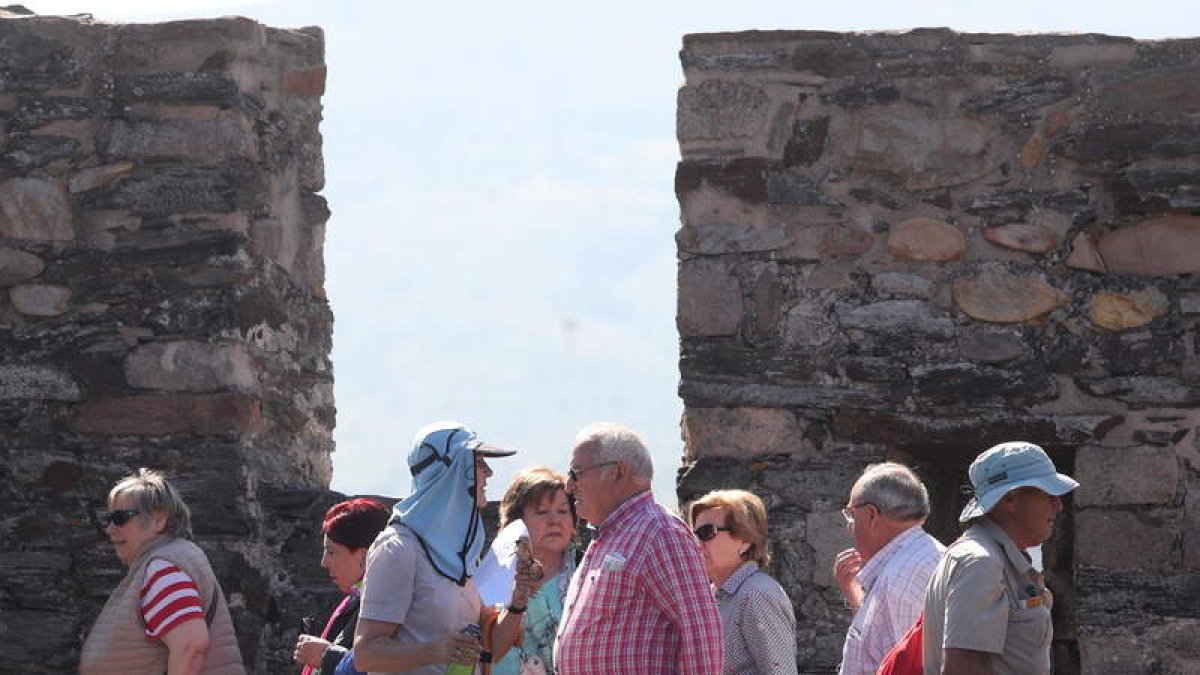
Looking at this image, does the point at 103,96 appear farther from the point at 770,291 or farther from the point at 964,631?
the point at 964,631

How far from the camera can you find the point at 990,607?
Result: 4.35 meters

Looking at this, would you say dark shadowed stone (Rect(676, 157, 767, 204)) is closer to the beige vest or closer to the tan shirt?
the beige vest

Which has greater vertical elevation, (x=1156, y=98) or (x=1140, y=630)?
(x=1156, y=98)

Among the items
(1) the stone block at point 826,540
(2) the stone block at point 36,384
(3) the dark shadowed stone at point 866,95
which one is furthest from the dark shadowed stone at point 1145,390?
(2) the stone block at point 36,384

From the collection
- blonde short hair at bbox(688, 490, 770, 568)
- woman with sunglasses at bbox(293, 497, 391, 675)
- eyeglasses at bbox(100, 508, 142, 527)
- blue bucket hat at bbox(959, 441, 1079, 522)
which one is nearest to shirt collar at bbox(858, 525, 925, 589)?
blonde short hair at bbox(688, 490, 770, 568)

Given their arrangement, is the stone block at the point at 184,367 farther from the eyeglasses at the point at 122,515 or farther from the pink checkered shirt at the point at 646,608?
the pink checkered shirt at the point at 646,608

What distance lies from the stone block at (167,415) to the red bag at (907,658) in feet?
9.93

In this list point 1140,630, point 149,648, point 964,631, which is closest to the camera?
point 964,631

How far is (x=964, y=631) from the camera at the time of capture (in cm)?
434

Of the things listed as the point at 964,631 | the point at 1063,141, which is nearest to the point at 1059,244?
the point at 1063,141

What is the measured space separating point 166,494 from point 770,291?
2153mm

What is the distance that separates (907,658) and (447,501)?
1.26 m

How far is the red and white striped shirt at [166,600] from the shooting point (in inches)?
217

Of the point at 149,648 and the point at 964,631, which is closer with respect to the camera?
the point at 964,631
